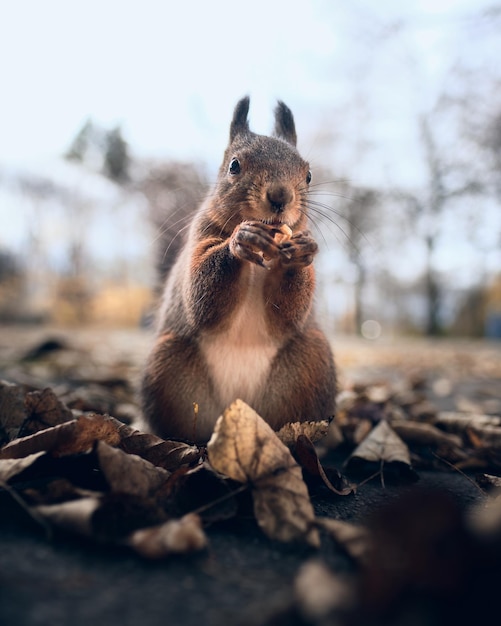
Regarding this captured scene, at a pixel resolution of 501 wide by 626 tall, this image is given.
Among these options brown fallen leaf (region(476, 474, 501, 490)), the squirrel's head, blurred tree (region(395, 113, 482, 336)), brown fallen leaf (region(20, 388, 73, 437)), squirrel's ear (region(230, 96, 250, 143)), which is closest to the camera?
brown fallen leaf (region(476, 474, 501, 490))

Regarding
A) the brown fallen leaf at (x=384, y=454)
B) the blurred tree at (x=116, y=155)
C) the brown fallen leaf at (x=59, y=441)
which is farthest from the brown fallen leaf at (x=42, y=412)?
the blurred tree at (x=116, y=155)

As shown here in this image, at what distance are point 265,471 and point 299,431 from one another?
30 centimetres

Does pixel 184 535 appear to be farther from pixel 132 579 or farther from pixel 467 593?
pixel 467 593

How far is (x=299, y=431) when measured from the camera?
1.25 m

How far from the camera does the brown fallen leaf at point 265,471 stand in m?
0.86

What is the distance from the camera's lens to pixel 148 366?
1.63 meters

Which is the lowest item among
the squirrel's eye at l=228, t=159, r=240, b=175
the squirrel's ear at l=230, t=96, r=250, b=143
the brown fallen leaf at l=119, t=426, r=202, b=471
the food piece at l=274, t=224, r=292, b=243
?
the brown fallen leaf at l=119, t=426, r=202, b=471

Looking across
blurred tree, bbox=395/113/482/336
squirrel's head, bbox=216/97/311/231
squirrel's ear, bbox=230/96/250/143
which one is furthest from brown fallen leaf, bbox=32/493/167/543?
blurred tree, bbox=395/113/482/336

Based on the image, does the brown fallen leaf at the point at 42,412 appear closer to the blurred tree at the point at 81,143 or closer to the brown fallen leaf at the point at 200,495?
the brown fallen leaf at the point at 200,495

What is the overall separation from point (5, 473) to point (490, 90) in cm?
693

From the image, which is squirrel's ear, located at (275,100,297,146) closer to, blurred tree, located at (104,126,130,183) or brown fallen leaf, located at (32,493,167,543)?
brown fallen leaf, located at (32,493,167,543)

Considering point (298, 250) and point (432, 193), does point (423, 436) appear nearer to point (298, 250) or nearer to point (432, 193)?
point (298, 250)

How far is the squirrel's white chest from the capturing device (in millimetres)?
1506

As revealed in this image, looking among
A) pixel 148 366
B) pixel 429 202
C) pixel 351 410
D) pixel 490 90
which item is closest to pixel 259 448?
pixel 148 366
